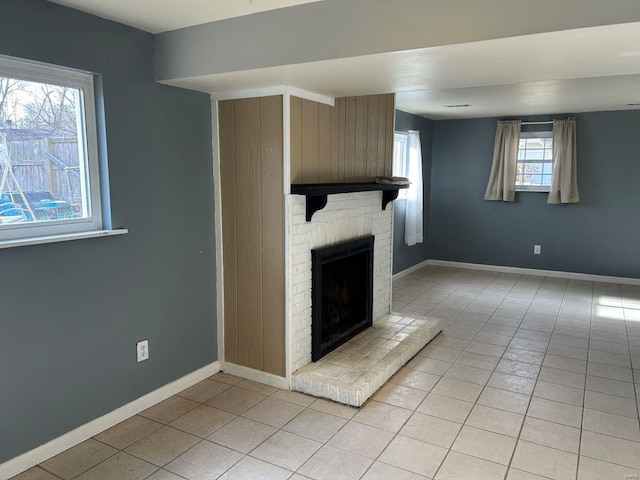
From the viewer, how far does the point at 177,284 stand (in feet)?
9.37

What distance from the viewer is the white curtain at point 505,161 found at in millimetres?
6098

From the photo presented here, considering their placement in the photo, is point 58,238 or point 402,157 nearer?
point 58,238

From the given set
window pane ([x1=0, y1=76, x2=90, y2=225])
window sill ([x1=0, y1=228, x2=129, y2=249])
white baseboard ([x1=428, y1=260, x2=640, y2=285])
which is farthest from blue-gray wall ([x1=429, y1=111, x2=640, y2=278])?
window pane ([x1=0, y1=76, x2=90, y2=225])

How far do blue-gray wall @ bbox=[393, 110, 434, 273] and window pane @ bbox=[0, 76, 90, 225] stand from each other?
12.3ft

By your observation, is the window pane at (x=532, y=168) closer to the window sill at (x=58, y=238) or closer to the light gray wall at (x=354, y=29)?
the light gray wall at (x=354, y=29)

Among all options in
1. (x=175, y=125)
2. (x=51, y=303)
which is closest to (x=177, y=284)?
(x=51, y=303)

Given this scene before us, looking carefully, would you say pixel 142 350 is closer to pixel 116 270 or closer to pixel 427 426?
pixel 116 270

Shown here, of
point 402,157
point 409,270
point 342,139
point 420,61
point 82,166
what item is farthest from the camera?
point 409,270

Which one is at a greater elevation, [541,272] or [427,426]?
[541,272]

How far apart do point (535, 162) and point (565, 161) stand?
0.41m

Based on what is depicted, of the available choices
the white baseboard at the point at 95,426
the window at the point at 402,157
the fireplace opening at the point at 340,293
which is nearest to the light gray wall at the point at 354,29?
the fireplace opening at the point at 340,293

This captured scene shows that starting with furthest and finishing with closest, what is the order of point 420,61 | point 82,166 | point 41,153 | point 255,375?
point 255,375, point 82,166, point 41,153, point 420,61

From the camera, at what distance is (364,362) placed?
3.10 metres

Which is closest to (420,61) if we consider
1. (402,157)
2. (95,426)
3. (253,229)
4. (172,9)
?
(172,9)
